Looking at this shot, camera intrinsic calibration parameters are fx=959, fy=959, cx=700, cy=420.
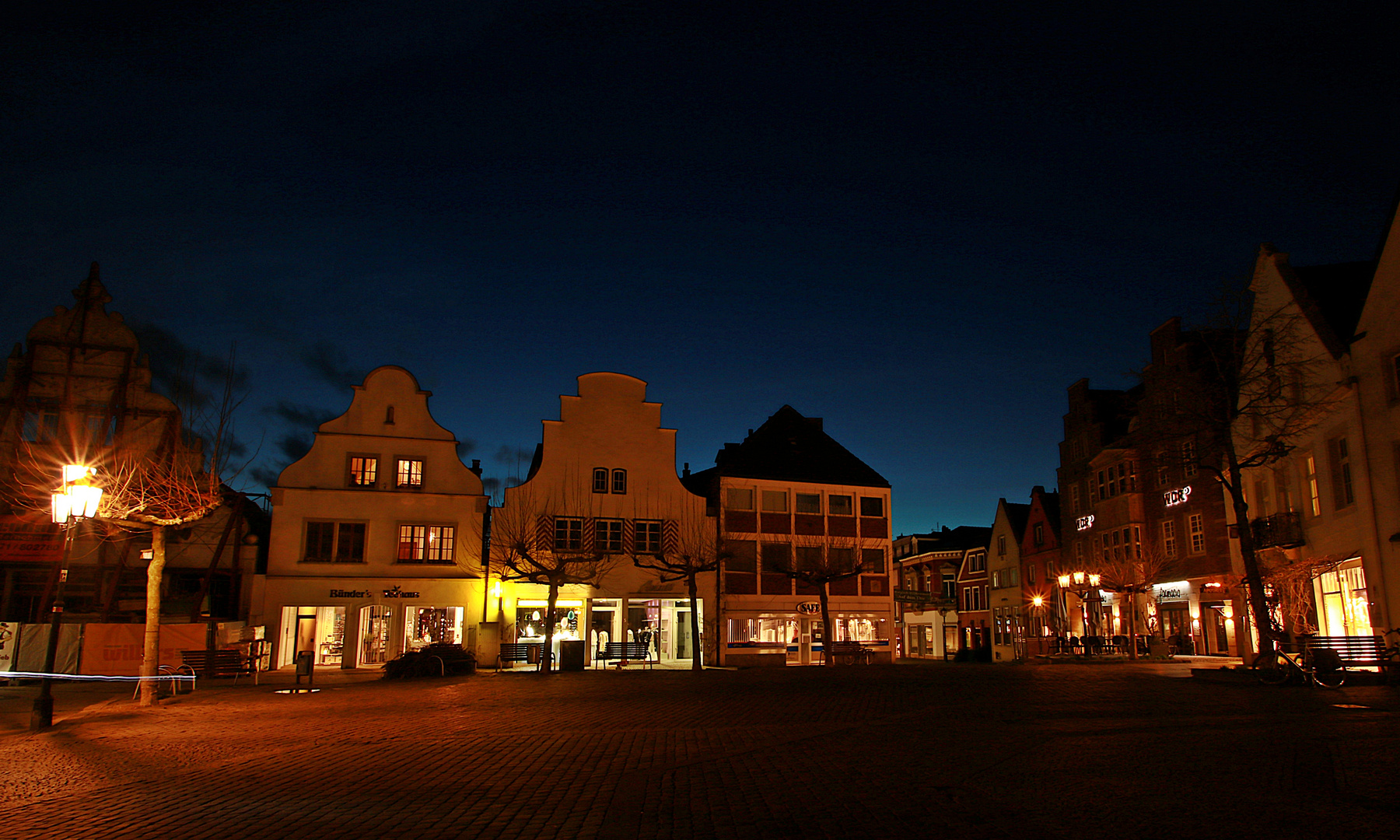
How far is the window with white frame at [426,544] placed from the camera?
3616cm

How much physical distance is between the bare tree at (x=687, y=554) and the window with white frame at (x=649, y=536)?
0.23 m

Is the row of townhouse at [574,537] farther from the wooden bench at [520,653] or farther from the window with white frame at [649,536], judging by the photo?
the wooden bench at [520,653]

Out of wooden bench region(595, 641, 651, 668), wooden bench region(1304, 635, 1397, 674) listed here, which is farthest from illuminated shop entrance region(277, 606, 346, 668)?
wooden bench region(1304, 635, 1397, 674)

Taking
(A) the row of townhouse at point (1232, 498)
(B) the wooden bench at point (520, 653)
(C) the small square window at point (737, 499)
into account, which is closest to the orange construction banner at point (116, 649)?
(B) the wooden bench at point (520, 653)

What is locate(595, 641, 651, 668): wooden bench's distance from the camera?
33.8 m

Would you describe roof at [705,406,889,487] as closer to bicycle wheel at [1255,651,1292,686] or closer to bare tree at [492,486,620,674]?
bare tree at [492,486,620,674]

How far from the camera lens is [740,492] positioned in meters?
43.6

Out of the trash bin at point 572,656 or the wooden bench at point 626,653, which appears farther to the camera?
the wooden bench at point 626,653

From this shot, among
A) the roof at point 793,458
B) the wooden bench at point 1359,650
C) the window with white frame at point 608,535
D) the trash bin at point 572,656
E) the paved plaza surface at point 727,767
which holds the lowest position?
the paved plaza surface at point 727,767

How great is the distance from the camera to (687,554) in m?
38.6

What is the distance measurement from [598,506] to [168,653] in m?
16.6

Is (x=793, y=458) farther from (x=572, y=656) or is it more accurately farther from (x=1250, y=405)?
(x=1250, y=405)

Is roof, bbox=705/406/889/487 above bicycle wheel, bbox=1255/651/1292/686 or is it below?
above

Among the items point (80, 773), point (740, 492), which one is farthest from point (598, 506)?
point (80, 773)
